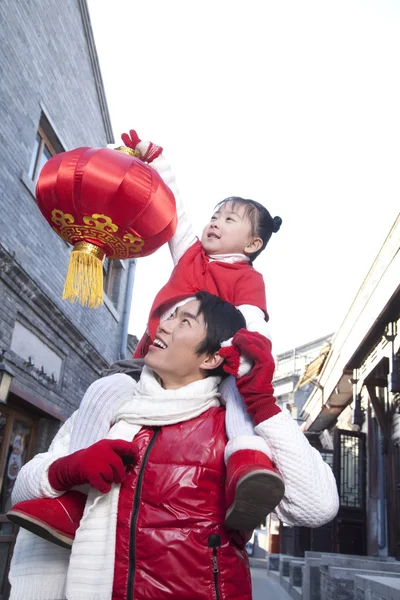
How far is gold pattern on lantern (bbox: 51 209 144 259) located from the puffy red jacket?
121cm

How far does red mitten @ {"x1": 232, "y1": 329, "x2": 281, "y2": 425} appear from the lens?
208cm

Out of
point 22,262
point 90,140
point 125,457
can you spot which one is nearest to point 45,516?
point 125,457

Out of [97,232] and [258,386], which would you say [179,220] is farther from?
[258,386]

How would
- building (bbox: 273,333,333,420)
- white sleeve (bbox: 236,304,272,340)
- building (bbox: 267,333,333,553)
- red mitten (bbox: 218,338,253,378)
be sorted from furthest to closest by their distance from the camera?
building (bbox: 273,333,333,420)
building (bbox: 267,333,333,553)
white sleeve (bbox: 236,304,272,340)
red mitten (bbox: 218,338,253,378)

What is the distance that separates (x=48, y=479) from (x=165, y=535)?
436mm

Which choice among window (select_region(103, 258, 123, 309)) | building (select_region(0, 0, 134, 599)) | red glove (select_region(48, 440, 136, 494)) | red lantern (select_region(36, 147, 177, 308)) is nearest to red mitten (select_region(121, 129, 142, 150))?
red lantern (select_region(36, 147, 177, 308))

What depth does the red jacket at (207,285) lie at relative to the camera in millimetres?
2710

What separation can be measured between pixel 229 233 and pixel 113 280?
9.65m

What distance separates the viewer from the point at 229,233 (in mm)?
2986

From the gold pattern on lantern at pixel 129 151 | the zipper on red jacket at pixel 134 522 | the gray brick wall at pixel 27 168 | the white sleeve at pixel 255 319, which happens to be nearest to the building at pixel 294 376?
the gray brick wall at pixel 27 168

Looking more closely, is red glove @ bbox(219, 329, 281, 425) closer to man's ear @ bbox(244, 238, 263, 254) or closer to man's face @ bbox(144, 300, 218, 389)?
man's face @ bbox(144, 300, 218, 389)

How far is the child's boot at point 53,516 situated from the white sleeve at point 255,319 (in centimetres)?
91

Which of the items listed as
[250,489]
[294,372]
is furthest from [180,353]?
[294,372]

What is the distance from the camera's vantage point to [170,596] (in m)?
1.89
